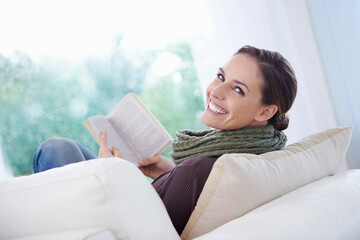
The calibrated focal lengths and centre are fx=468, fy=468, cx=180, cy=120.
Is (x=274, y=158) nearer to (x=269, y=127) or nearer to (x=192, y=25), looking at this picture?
(x=269, y=127)

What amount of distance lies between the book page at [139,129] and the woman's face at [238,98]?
0.89ft

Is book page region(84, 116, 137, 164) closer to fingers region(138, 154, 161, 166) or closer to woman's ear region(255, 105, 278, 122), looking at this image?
fingers region(138, 154, 161, 166)

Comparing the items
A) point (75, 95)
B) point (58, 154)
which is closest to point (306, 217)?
point (58, 154)

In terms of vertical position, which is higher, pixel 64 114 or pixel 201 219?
pixel 201 219

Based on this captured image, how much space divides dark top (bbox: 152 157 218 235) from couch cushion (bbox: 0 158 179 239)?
0.21 meters

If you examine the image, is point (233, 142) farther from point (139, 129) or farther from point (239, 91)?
point (139, 129)

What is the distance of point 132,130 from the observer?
1.70 metres

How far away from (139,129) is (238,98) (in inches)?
17.0

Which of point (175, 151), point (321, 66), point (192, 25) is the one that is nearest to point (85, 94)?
point (192, 25)

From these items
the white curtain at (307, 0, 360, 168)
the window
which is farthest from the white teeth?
the window

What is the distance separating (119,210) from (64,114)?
3858 millimetres

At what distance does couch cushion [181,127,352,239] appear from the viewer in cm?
94

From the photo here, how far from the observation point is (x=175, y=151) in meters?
1.50

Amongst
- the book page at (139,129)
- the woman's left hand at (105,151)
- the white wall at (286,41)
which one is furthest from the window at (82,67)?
the woman's left hand at (105,151)
